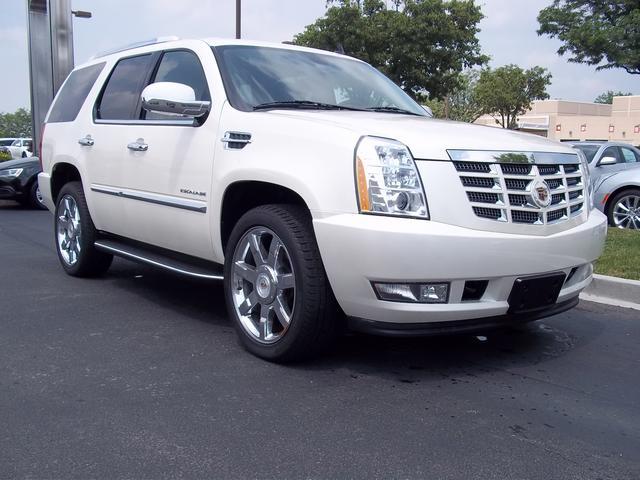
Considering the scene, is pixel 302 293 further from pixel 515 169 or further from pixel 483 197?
pixel 515 169

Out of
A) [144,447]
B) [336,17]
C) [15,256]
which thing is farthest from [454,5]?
[144,447]

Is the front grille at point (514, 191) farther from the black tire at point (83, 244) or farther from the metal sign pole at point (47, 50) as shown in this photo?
the metal sign pole at point (47, 50)

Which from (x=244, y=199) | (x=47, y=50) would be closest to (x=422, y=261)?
(x=244, y=199)

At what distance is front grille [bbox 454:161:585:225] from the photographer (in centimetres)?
342

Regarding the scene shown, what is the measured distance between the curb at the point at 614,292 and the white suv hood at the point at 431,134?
1988 mm

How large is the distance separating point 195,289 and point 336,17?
18.7 m

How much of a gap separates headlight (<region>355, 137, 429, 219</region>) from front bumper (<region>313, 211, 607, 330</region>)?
60 mm

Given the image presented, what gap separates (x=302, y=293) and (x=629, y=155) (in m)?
9.45

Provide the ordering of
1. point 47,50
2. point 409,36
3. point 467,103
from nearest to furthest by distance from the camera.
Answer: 1. point 47,50
2. point 409,36
3. point 467,103

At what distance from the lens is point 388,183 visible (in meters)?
3.34

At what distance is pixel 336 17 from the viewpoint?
2275cm

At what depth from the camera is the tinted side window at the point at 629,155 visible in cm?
1120

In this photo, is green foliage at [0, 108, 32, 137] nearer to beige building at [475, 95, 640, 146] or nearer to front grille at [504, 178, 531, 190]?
beige building at [475, 95, 640, 146]

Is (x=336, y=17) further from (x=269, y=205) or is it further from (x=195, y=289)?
(x=269, y=205)
